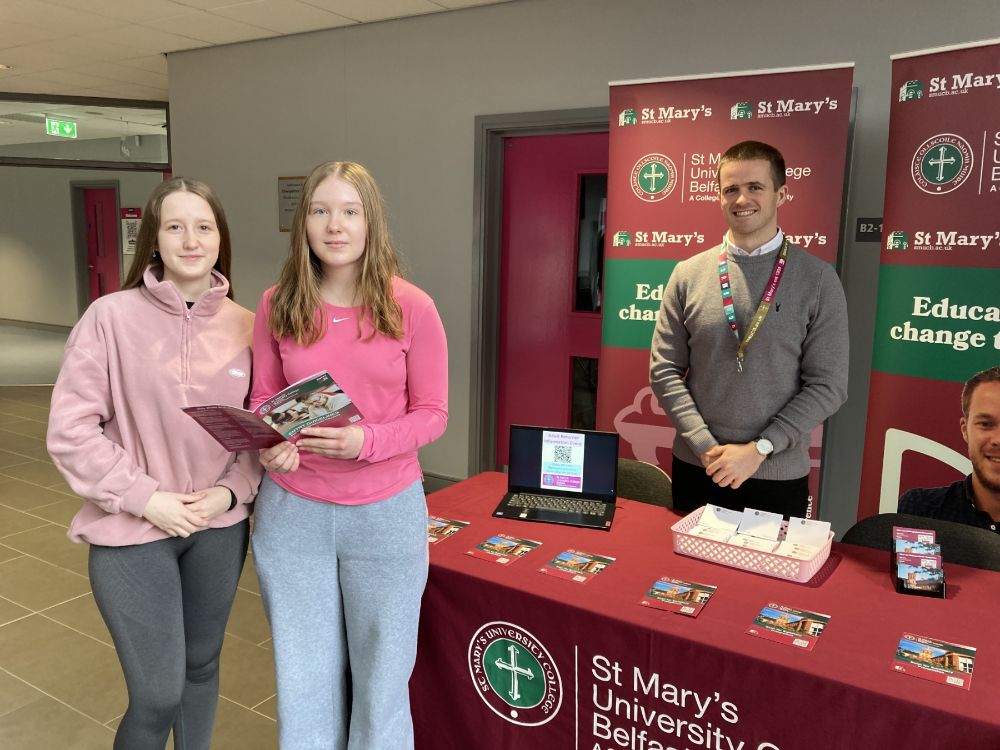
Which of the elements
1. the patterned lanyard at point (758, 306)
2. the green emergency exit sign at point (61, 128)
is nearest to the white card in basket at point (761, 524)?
the patterned lanyard at point (758, 306)

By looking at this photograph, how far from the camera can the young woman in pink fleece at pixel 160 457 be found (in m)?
1.62

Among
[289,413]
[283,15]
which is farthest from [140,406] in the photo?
[283,15]

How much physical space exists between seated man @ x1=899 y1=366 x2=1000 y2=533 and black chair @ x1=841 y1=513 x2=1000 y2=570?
0.69m

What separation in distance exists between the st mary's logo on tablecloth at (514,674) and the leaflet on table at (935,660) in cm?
67

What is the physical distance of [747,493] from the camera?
2.26m

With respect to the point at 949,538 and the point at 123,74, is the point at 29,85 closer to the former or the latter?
the point at 123,74

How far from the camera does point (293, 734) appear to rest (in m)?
1.68

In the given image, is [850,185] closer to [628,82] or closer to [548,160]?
[628,82]

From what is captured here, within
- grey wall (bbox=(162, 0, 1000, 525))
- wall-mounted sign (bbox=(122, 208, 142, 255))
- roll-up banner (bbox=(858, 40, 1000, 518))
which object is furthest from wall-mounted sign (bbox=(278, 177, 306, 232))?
wall-mounted sign (bbox=(122, 208, 142, 255))

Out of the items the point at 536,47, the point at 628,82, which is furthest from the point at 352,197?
the point at 536,47

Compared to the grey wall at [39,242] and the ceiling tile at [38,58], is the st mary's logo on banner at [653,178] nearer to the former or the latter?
the ceiling tile at [38,58]

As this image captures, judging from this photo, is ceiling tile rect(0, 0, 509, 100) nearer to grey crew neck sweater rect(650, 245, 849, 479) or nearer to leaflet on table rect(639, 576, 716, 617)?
grey crew neck sweater rect(650, 245, 849, 479)

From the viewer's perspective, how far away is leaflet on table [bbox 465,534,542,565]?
5.98 feet

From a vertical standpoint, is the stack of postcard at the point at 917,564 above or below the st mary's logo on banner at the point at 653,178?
below
